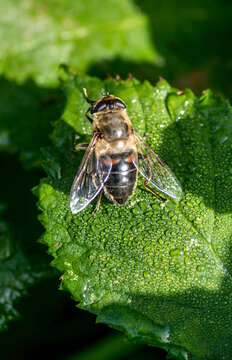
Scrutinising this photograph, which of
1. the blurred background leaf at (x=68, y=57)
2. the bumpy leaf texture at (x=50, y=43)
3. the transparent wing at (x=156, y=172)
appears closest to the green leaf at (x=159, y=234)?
the transparent wing at (x=156, y=172)

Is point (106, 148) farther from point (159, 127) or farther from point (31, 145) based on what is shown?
point (31, 145)

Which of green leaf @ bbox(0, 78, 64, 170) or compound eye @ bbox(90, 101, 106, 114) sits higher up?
green leaf @ bbox(0, 78, 64, 170)

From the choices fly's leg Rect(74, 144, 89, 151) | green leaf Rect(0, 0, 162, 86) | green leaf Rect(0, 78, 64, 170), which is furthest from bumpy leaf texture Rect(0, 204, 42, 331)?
green leaf Rect(0, 0, 162, 86)

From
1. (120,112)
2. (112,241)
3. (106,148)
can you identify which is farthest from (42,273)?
(120,112)

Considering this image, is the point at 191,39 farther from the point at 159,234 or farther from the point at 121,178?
the point at 159,234

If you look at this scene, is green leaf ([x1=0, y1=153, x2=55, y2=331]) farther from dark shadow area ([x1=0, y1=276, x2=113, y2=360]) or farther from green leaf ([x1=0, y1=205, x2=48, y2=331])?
dark shadow area ([x1=0, y1=276, x2=113, y2=360])

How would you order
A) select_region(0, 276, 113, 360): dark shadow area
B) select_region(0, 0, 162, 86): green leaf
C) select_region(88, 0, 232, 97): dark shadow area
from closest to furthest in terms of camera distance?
select_region(0, 276, 113, 360): dark shadow area < select_region(0, 0, 162, 86): green leaf < select_region(88, 0, 232, 97): dark shadow area

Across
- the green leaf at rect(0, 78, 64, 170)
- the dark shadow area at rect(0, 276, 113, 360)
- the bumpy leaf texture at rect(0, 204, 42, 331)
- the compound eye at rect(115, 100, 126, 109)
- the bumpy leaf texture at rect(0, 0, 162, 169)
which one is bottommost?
the dark shadow area at rect(0, 276, 113, 360)
